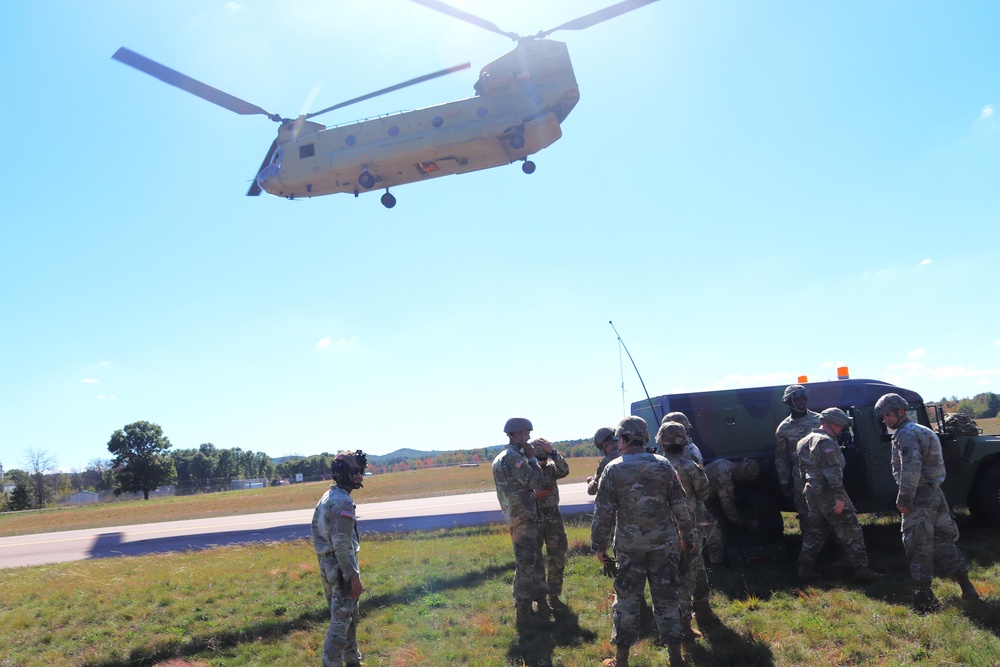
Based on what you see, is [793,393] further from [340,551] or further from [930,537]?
[340,551]

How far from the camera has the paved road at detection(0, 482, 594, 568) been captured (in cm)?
1723

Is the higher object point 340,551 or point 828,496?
point 340,551

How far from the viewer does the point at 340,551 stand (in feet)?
17.6

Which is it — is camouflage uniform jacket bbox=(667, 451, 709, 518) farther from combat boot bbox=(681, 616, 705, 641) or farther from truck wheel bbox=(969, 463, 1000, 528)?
truck wheel bbox=(969, 463, 1000, 528)

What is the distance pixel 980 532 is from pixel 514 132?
13.9m

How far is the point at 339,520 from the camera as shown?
5426 millimetres

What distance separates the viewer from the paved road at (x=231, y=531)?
1723cm

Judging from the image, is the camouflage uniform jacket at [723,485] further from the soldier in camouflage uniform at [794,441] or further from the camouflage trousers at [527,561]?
the camouflage trousers at [527,561]

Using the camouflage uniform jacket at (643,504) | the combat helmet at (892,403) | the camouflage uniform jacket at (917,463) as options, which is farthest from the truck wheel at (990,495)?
the camouflage uniform jacket at (643,504)

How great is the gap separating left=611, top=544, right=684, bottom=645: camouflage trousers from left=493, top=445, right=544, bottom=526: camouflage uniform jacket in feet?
5.71

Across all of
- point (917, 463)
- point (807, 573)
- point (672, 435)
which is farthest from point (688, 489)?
point (807, 573)

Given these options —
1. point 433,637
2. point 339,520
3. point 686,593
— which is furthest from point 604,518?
point 433,637

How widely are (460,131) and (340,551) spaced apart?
1468cm

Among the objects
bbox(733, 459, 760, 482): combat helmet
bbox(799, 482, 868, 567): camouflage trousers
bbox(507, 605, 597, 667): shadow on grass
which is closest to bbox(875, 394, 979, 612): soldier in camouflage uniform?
bbox(799, 482, 868, 567): camouflage trousers
